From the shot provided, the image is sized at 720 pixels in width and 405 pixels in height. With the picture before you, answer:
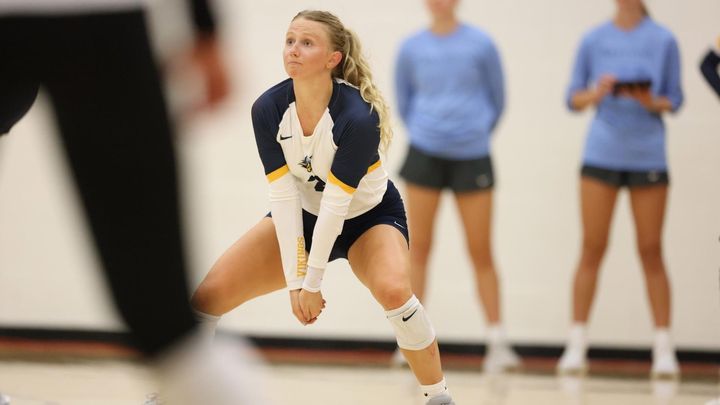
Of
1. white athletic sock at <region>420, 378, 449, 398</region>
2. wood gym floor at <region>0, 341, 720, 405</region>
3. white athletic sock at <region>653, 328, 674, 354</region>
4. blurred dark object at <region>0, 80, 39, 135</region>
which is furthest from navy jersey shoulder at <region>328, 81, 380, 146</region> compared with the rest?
white athletic sock at <region>653, 328, 674, 354</region>

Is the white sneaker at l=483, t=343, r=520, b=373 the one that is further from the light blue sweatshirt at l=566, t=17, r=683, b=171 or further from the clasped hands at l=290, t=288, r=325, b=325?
the clasped hands at l=290, t=288, r=325, b=325

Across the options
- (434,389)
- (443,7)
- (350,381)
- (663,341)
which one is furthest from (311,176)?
(663,341)

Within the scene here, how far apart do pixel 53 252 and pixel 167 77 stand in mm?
4649

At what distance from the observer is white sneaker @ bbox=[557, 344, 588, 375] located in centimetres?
543

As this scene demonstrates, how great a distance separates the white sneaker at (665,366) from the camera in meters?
5.30

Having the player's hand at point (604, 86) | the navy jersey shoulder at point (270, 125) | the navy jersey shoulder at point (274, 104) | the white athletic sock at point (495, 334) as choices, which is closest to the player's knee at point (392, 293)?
the navy jersey shoulder at point (270, 125)

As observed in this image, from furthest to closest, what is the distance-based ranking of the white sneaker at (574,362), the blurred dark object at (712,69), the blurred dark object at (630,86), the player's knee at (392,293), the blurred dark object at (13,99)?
the white sneaker at (574,362)
the blurred dark object at (630,86)
the blurred dark object at (712,69)
the player's knee at (392,293)
the blurred dark object at (13,99)

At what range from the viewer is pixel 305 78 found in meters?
3.44

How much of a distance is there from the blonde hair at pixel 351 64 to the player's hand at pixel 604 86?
6.70ft

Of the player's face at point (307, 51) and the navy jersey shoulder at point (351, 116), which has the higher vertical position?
the player's face at point (307, 51)

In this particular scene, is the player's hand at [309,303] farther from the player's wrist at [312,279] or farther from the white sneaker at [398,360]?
the white sneaker at [398,360]

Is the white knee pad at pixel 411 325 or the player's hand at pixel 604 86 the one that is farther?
the player's hand at pixel 604 86

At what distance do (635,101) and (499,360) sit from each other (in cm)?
156

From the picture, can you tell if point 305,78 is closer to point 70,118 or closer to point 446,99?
point 70,118
